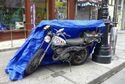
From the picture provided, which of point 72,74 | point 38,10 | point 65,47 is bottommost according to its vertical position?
point 72,74

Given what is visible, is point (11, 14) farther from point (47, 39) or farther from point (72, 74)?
point (72, 74)

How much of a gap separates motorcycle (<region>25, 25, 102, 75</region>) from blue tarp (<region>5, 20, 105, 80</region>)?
0.44ft

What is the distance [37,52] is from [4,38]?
17.4ft

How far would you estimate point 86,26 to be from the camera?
6.35m

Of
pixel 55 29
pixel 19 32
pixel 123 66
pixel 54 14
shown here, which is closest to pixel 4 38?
pixel 19 32

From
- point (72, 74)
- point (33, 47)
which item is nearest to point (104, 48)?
point (72, 74)

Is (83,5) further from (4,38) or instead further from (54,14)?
(4,38)

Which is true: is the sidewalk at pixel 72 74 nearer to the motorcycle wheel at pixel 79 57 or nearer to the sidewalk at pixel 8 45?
the motorcycle wheel at pixel 79 57

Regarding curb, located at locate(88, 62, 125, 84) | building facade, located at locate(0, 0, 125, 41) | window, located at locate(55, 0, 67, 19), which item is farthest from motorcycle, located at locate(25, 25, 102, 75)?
window, located at locate(55, 0, 67, 19)

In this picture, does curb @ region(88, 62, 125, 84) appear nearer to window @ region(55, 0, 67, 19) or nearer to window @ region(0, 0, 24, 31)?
window @ region(0, 0, 24, 31)

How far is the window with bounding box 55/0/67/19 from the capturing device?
13.1 metres

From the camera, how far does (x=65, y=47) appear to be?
604cm

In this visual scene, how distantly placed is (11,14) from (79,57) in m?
5.69

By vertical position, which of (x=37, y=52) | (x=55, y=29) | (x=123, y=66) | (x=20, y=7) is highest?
(x=20, y=7)
